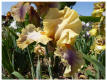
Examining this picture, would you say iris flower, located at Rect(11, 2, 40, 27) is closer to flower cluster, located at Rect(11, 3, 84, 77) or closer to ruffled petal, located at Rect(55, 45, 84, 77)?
flower cluster, located at Rect(11, 3, 84, 77)

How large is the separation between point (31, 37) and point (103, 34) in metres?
0.61

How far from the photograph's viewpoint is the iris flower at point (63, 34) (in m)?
0.84

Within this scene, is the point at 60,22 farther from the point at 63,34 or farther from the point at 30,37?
the point at 30,37

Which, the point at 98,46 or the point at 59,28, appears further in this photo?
the point at 98,46

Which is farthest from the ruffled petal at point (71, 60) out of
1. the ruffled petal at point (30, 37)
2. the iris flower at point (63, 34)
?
the ruffled petal at point (30, 37)

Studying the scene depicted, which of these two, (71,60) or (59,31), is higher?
(59,31)

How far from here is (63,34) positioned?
867 millimetres

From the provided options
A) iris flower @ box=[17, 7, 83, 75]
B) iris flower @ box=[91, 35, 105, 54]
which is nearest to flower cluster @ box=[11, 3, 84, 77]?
iris flower @ box=[17, 7, 83, 75]

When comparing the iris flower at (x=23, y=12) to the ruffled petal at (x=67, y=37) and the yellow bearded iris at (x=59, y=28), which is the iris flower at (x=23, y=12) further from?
the ruffled petal at (x=67, y=37)

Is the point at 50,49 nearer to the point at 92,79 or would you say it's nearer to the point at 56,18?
the point at 56,18

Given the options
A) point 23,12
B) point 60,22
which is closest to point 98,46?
point 60,22

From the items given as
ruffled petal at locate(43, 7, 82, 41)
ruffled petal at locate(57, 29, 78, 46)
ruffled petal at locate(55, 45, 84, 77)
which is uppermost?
ruffled petal at locate(43, 7, 82, 41)

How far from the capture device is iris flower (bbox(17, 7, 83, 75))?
2.75 feet

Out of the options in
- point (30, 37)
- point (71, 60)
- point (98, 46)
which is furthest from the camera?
point (98, 46)
